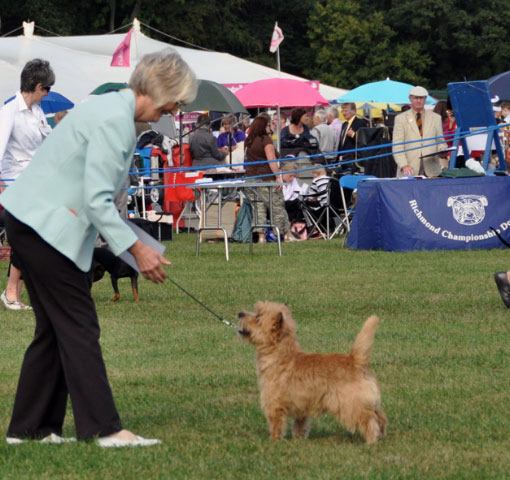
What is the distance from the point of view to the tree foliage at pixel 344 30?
50.1 meters

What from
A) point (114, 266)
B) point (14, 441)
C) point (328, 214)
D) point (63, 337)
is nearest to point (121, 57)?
point (328, 214)

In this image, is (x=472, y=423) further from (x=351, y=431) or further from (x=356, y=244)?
(x=356, y=244)

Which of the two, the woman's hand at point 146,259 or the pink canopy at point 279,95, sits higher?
the pink canopy at point 279,95

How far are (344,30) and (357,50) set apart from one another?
119 cm

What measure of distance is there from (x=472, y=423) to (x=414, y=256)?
805 centimetres

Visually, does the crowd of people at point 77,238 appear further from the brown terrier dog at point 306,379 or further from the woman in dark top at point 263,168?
the woman in dark top at point 263,168

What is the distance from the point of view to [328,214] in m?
17.0

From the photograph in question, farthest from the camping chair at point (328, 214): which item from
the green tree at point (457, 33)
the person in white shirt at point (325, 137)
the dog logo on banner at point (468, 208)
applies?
the green tree at point (457, 33)

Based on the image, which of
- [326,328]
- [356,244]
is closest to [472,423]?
[326,328]

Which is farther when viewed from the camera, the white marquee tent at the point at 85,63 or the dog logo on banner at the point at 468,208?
the white marquee tent at the point at 85,63

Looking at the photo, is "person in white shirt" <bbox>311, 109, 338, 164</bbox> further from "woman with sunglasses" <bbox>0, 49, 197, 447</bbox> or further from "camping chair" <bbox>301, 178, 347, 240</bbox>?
"woman with sunglasses" <bbox>0, 49, 197, 447</bbox>

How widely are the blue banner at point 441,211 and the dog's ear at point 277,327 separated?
8.91 metres

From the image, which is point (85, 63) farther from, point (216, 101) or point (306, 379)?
point (306, 379)

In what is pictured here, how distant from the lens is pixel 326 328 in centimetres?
832
